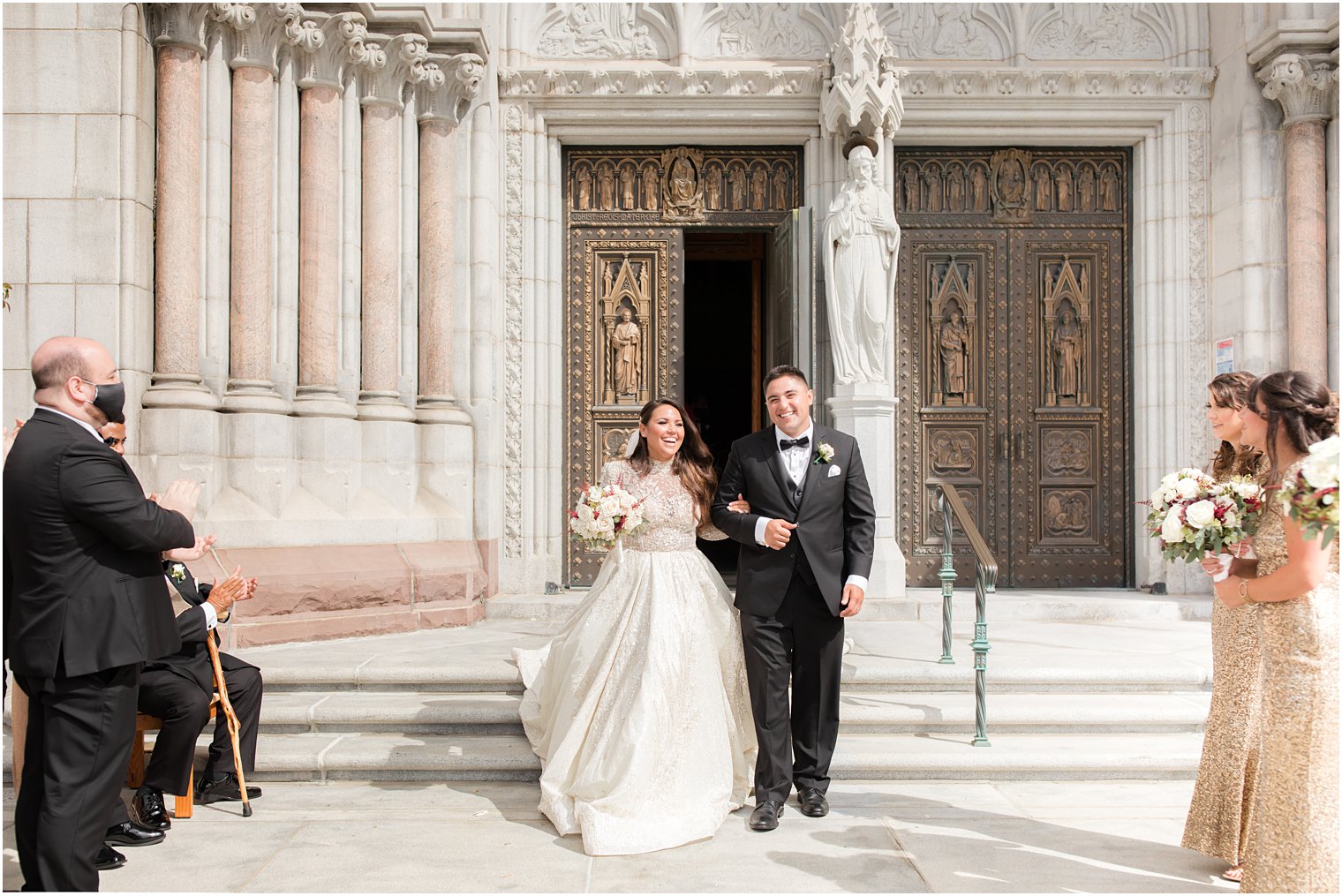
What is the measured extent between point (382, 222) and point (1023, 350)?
5.67m

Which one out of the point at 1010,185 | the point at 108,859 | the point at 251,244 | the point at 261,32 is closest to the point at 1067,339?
the point at 1010,185

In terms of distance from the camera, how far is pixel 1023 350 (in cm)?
982

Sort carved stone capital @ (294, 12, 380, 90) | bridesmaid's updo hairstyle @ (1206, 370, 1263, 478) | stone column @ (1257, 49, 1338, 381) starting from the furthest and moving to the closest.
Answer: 1. stone column @ (1257, 49, 1338, 381)
2. carved stone capital @ (294, 12, 380, 90)
3. bridesmaid's updo hairstyle @ (1206, 370, 1263, 478)

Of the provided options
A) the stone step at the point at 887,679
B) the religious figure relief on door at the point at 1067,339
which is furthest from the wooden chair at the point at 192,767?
the religious figure relief on door at the point at 1067,339

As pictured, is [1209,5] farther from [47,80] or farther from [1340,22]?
[47,80]

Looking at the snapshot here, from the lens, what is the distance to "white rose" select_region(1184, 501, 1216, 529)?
145 inches

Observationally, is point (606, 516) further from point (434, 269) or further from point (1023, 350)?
point (1023, 350)

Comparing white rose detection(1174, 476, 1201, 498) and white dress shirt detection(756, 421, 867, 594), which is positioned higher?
white dress shirt detection(756, 421, 867, 594)

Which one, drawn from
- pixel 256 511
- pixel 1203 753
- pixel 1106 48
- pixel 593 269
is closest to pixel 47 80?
pixel 256 511

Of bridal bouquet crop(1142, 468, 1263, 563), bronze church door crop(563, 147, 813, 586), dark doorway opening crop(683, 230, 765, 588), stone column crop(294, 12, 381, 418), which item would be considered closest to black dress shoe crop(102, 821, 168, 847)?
stone column crop(294, 12, 381, 418)

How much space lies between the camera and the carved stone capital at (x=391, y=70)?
8.34 m

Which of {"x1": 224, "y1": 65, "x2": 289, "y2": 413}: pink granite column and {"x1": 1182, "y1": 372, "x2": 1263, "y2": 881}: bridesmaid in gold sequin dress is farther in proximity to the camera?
{"x1": 224, "y1": 65, "x2": 289, "y2": 413}: pink granite column

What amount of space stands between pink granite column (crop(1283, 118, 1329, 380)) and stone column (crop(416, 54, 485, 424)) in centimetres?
676

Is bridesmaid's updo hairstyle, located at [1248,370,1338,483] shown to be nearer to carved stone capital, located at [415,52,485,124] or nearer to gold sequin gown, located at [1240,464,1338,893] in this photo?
gold sequin gown, located at [1240,464,1338,893]
